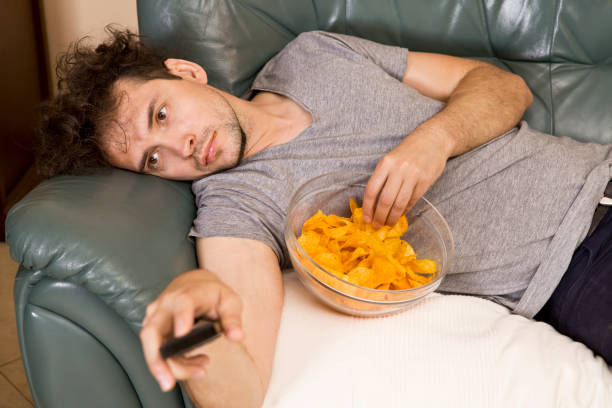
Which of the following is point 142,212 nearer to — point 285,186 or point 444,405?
point 285,186

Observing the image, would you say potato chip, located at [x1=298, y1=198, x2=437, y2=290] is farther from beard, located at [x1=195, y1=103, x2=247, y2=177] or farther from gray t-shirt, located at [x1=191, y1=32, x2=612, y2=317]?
beard, located at [x1=195, y1=103, x2=247, y2=177]

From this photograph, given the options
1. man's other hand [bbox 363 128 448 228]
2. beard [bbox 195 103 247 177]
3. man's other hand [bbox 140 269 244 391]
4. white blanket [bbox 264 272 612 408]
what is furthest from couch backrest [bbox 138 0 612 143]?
man's other hand [bbox 140 269 244 391]

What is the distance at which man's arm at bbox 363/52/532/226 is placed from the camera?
0.99 meters

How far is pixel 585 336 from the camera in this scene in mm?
1021

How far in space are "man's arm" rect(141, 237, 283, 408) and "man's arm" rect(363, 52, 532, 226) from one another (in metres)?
0.26

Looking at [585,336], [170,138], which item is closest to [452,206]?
[585,336]

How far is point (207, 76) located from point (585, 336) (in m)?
1.12

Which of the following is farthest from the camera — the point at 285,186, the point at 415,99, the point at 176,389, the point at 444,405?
the point at 415,99

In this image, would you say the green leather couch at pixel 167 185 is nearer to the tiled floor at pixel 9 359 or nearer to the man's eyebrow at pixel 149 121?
the man's eyebrow at pixel 149 121

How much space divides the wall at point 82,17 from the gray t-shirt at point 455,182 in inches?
45.8

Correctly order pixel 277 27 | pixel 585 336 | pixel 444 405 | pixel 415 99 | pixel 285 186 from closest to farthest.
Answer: pixel 444 405 < pixel 585 336 < pixel 285 186 < pixel 415 99 < pixel 277 27

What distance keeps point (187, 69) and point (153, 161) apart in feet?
1.00

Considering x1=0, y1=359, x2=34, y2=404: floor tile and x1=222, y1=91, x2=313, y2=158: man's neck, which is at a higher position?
x1=222, y1=91, x2=313, y2=158: man's neck

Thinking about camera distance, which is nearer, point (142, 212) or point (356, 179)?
point (142, 212)
